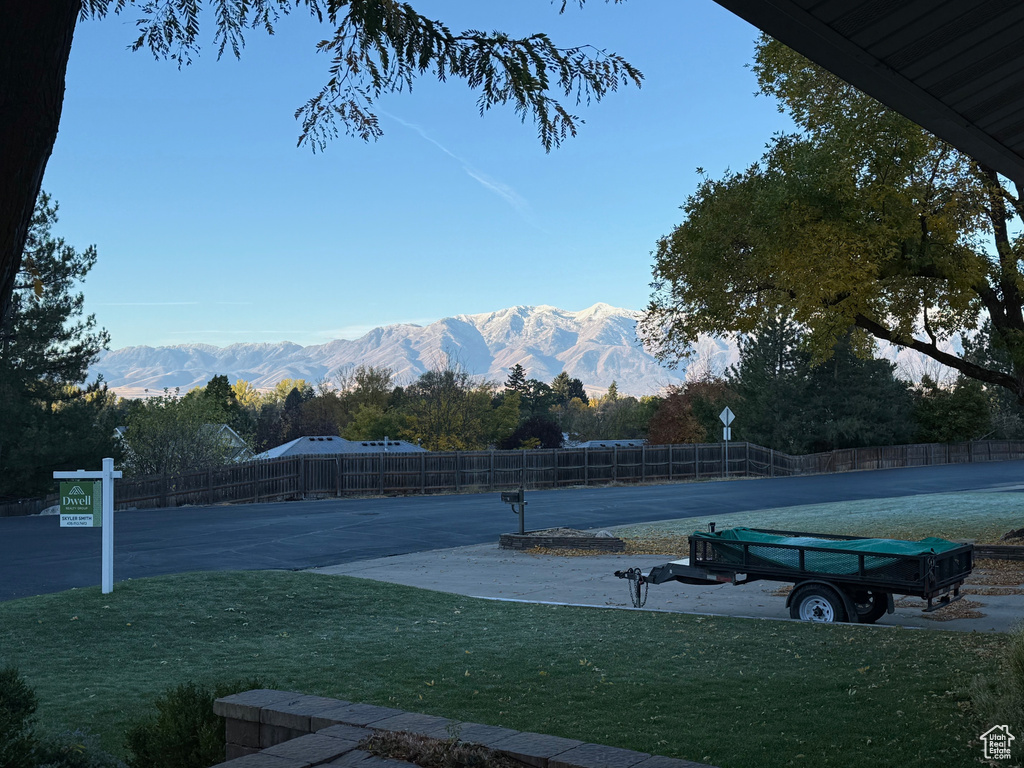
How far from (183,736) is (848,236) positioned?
1488cm

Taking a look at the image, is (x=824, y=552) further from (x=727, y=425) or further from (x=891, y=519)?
(x=727, y=425)

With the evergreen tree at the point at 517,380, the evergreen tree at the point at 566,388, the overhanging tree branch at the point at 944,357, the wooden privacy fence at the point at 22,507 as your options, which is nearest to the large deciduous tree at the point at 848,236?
the overhanging tree branch at the point at 944,357

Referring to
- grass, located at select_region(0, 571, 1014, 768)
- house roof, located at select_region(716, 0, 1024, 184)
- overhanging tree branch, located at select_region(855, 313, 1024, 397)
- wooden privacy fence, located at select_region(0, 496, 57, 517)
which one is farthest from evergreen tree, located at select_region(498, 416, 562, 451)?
house roof, located at select_region(716, 0, 1024, 184)

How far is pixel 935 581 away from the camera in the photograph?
10133 millimetres

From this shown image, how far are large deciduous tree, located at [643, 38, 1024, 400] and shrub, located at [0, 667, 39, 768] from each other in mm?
14495

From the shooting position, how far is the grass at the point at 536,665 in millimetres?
5512

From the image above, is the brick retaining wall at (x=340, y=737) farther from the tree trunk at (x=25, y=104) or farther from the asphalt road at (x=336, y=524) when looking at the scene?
the asphalt road at (x=336, y=524)

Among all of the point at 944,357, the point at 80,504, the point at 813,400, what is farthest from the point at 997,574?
the point at 813,400

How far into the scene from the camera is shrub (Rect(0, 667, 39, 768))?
4473 millimetres

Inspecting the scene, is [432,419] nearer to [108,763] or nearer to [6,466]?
[6,466]

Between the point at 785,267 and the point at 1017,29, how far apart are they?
12633mm

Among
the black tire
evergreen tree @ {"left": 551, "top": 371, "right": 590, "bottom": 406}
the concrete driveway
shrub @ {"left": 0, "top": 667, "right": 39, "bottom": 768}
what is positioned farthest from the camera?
evergreen tree @ {"left": 551, "top": 371, "right": 590, "bottom": 406}

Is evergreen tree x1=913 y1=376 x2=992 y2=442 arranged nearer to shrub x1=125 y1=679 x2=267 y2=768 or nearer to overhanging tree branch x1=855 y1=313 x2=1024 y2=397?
overhanging tree branch x1=855 y1=313 x2=1024 y2=397

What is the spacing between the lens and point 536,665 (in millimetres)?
7801
